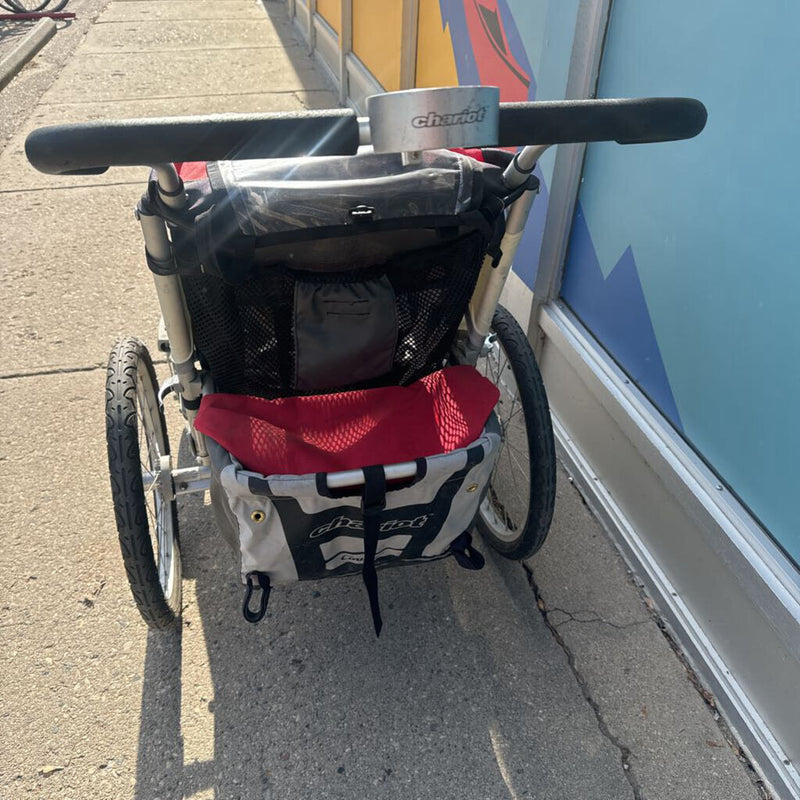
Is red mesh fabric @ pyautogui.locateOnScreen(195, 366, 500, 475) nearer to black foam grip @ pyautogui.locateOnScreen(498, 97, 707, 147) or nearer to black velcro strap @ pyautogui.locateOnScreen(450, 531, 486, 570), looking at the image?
black velcro strap @ pyautogui.locateOnScreen(450, 531, 486, 570)

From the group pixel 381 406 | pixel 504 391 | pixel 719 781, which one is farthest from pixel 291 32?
pixel 719 781

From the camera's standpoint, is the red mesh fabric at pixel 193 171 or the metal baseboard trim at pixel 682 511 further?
the metal baseboard trim at pixel 682 511

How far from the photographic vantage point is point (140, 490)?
5.45 ft

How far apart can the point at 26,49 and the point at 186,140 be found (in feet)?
25.3

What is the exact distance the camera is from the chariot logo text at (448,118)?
3.58 feet

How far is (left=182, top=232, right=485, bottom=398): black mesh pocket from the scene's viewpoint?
1.50 m

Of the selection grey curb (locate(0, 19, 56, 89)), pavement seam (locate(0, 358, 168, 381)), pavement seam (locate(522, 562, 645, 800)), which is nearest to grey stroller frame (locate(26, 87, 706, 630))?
pavement seam (locate(522, 562, 645, 800))

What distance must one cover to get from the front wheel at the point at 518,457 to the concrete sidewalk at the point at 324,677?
0.14 metres

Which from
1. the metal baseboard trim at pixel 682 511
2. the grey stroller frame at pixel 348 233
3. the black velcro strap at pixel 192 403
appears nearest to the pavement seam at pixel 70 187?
the grey stroller frame at pixel 348 233

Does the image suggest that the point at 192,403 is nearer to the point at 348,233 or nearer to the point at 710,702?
the point at 348,233

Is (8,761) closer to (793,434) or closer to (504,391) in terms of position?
(504,391)

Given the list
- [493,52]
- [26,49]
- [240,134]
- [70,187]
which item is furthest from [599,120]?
[26,49]

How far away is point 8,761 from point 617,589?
164 cm

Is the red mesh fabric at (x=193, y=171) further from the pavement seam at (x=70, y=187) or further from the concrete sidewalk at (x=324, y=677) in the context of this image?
the pavement seam at (x=70, y=187)
